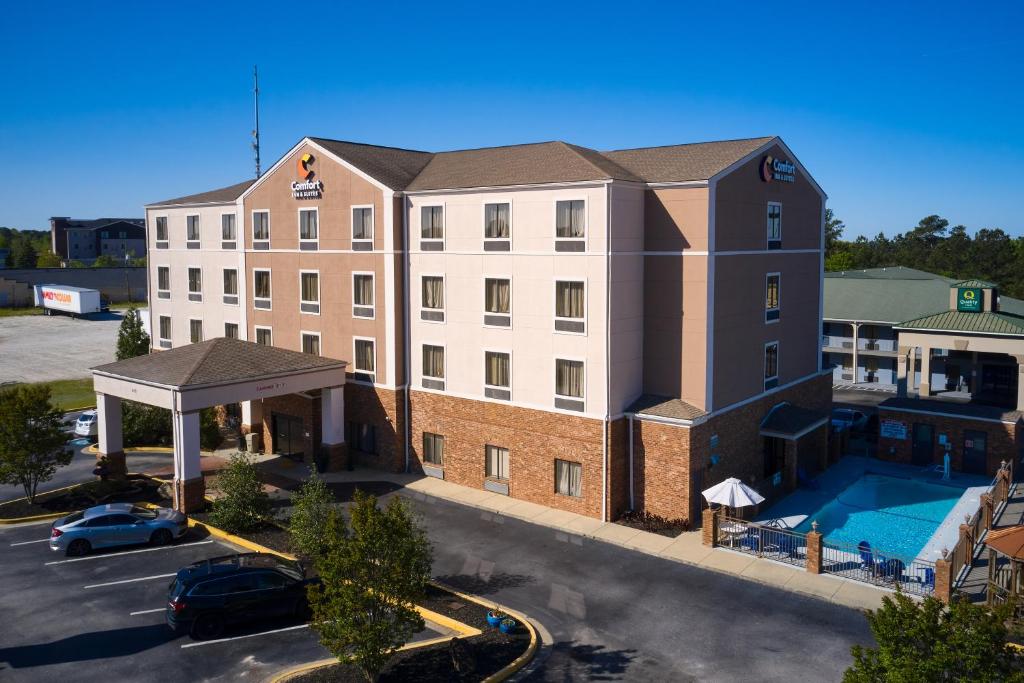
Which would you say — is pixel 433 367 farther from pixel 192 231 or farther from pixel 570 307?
pixel 192 231

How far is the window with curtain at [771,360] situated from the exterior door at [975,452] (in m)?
9.28

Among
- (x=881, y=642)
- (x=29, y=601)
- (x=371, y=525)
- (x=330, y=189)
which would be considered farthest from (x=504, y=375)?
(x=881, y=642)

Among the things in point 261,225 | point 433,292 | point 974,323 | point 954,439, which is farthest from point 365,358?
point 974,323

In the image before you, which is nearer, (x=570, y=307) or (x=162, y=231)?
(x=570, y=307)

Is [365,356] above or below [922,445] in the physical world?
above

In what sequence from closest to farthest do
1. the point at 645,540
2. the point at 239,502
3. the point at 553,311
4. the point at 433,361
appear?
the point at 645,540 < the point at 239,502 < the point at 553,311 < the point at 433,361

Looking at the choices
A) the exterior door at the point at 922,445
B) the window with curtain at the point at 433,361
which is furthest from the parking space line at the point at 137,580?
the exterior door at the point at 922,445

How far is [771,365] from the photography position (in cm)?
3466

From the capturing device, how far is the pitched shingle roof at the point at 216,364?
3116 cm

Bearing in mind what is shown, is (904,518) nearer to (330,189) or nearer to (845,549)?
(845,549)

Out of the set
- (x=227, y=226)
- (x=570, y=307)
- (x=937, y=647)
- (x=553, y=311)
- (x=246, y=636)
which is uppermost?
(x=227, y=226)

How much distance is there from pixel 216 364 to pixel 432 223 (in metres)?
10.5

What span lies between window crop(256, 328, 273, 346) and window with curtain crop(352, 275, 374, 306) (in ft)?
22.1

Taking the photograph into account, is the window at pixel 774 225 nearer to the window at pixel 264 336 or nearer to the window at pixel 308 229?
the window at pixel 308 229
